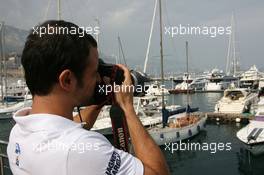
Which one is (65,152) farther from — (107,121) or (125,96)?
(107,121)

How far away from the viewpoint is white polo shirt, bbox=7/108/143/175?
3.75 feet

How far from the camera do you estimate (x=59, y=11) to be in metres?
19.2

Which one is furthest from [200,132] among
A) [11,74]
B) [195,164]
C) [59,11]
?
[11,74]

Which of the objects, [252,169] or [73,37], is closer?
[73,37]

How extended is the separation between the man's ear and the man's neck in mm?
54

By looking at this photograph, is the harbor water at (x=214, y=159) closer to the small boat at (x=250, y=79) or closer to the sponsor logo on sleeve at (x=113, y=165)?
the sponsor logo on sleeve at (x=113, y=165)

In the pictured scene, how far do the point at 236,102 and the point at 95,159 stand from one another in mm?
27269

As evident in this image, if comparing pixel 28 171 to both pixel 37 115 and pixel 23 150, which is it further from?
pixel 37 115

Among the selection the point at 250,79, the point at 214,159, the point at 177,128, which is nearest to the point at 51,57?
the point at 214,159

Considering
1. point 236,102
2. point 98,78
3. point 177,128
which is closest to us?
point 98,78

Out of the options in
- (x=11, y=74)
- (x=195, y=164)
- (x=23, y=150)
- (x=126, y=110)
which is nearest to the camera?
(x=23, y=150)

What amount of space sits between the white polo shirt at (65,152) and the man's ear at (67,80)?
125 mm

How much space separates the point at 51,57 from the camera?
1257 millimetres

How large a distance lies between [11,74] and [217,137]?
5421cm
